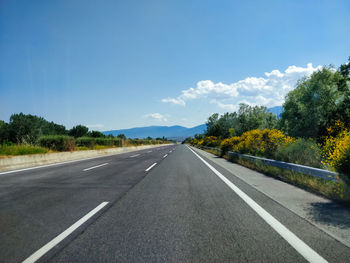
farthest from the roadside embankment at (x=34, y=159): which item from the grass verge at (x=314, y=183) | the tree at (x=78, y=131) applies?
the tree at (x=78, y=131)

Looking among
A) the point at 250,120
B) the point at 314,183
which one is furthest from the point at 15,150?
the point at 250,120

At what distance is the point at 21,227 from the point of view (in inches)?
137

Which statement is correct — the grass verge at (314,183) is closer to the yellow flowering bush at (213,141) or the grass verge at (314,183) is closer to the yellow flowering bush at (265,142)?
the yellow flowering bush at (265,142)

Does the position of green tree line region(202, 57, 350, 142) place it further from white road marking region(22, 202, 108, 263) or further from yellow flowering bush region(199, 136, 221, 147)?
white road marking region(22, 202, 108, 263)

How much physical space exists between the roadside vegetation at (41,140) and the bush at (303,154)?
14.3 meters

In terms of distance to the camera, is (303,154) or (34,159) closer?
(303,154)

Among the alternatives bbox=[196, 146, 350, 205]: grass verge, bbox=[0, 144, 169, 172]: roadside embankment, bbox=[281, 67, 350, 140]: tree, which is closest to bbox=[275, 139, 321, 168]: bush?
bbox=[196, 146, 350, 205]: grass verge

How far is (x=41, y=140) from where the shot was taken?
1767 centimetres

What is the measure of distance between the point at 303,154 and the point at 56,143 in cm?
1764

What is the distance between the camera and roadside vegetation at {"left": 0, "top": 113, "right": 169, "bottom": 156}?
44.1ft

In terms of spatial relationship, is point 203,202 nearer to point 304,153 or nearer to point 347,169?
point 347,169

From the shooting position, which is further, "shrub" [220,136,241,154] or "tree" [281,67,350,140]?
"tree" [281,67,350,140]

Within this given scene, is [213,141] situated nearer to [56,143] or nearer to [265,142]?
[265,142]

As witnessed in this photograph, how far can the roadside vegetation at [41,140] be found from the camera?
44.1ft
